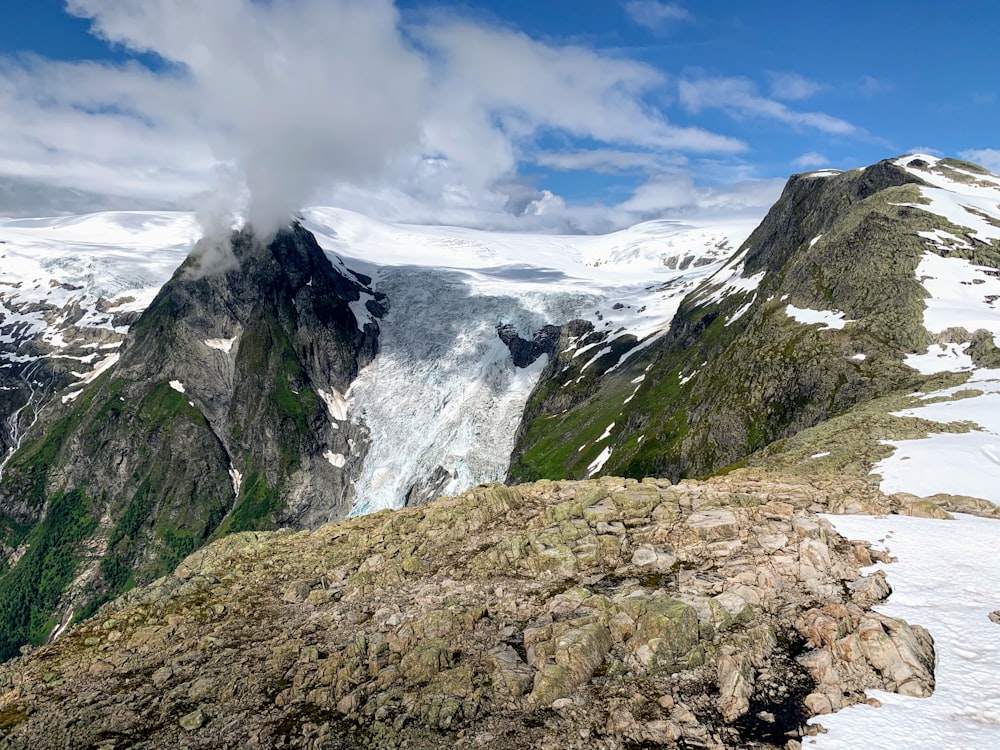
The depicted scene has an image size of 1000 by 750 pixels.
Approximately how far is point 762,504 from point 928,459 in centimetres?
1767

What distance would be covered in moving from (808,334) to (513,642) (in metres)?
88.8

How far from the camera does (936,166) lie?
5748 inches

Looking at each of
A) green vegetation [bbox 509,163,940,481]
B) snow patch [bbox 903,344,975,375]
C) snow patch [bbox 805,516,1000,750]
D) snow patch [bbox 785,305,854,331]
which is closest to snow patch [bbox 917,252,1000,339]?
green vegetation [bbox 509,163,940,481]

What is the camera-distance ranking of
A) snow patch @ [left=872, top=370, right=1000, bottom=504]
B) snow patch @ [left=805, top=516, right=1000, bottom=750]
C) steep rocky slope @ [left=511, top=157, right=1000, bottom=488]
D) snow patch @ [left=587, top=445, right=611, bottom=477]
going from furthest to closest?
snow patch @ [left=587, top=445, right=611, bottom=477], steep rocky slope @ [left=511, top=157, right=1000, bottom=488], snow patch @ [left=872, top=370, right=1000, bottom=504], snow patch @ [left=805, top=516, right=1000, bottom=750]

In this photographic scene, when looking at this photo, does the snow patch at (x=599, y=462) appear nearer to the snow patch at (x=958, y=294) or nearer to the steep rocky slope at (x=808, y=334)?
the steep rocky slope at (x=808, y=334)

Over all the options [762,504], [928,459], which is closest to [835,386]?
[928,459]

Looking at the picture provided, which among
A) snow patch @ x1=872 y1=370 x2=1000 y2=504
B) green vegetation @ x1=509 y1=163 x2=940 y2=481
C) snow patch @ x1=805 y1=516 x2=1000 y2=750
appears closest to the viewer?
snow patch @ x1=805 y1=516 x2=1000 y2=750

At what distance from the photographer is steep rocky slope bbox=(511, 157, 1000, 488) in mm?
82875

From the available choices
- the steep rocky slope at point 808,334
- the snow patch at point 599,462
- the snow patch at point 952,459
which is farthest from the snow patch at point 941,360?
the snow patch at point 599,462

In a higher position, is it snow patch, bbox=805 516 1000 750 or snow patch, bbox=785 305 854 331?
snow patch, bbox=785 305 854 331

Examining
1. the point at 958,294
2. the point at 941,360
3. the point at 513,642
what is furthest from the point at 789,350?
the point at 513,642

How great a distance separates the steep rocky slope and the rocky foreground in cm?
5892

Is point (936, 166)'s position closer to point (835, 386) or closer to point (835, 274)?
point (835, 274)

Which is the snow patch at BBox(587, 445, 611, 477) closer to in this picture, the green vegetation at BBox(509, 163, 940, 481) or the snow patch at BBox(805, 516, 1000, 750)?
the green vegetation at BBox(509, 163, 940, 481)
